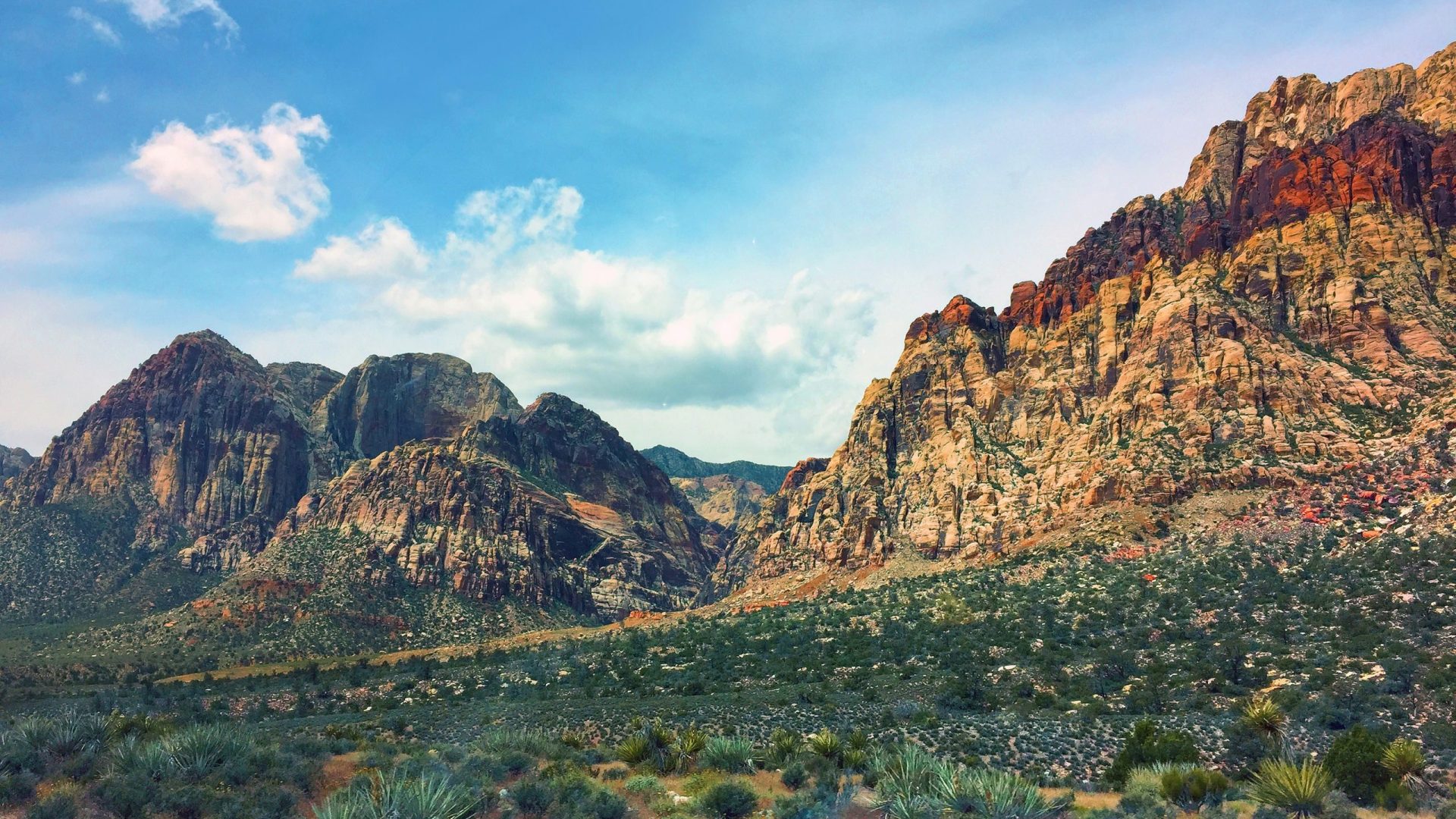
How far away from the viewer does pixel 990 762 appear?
32.8 m

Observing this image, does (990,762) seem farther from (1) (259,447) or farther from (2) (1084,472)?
(1) (259,447)

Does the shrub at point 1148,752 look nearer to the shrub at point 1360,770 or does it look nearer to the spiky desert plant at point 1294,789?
the shrub at point 1360,770

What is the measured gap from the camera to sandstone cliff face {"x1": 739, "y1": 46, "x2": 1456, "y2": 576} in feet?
246

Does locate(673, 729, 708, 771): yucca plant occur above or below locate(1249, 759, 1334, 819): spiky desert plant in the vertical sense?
below

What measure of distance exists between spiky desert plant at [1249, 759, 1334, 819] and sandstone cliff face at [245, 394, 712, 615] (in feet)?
379

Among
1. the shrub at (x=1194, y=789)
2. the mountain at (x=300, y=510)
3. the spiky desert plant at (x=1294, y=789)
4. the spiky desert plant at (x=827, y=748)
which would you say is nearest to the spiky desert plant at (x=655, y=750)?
the spiky desert plant at (x=827, y=748)

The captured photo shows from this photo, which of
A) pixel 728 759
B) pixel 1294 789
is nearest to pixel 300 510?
pixel 728 759

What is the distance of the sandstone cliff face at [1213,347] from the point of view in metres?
75.1

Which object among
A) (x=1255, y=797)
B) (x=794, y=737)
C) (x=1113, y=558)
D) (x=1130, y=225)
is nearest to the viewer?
(x=1255, y=797)

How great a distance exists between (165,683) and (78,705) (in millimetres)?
24382

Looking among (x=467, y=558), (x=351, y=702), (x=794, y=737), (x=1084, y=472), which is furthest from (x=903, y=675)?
(x=467, y=558)

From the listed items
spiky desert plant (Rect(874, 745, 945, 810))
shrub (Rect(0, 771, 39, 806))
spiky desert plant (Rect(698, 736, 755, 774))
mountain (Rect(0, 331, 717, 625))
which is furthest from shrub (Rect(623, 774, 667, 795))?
mountain (Rect(0, 331, 717, 625))

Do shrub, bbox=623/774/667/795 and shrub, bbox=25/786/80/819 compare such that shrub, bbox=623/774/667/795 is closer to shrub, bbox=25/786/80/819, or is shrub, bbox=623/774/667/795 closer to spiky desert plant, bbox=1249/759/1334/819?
shrub, bbox=25/786/80/819

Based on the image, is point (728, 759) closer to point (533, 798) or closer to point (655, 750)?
point (655, 750)
